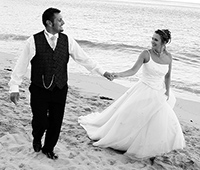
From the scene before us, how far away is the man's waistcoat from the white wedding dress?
4.17ft

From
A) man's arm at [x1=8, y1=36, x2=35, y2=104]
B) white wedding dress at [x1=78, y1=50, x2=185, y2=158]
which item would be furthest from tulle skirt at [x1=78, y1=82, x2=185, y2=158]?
man's arm at [x1=8, y1=36, x2=35, y2=104]

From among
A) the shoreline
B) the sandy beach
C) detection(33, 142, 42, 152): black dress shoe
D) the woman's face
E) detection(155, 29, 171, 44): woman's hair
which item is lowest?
the shoreline

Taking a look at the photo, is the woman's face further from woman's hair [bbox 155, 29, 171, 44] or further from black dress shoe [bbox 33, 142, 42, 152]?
black dress shoe [bbox 33, 142, 42, 152]

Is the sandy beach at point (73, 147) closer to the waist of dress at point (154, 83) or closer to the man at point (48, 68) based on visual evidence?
the man at point (48, 68)

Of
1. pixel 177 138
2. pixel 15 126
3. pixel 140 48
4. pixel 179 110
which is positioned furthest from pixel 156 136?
pixel 140 48

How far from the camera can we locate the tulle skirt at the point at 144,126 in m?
4.21

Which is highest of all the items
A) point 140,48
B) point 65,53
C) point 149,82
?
point 65,53

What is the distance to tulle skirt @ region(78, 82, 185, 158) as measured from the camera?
13.8ft

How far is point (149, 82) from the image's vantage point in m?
4.45

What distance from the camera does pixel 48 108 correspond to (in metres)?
3.78

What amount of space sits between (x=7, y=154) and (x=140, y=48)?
58.9 feet

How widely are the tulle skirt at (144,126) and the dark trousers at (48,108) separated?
98 centimetres

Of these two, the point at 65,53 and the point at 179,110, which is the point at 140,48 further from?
the point at 65,53

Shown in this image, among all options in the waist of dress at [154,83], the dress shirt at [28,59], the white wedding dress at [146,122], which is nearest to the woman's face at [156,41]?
the white wedding dress at [146,122]
